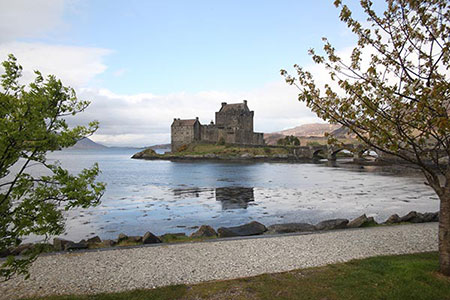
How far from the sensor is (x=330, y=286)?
677cm

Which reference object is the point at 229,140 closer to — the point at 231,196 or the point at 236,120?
the point at 236,120

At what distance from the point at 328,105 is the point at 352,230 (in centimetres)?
640

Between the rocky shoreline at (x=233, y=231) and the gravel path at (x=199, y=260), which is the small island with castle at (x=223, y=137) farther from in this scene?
the gravel path at (x=199, y=260)

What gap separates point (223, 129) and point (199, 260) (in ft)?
322

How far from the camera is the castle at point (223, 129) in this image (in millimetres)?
106000

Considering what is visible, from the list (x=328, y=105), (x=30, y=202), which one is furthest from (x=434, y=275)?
(x=30, y=202)

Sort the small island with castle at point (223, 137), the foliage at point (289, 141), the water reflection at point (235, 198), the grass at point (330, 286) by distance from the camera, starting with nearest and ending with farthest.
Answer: the grass at point (330, 286), the water reflection at point (235, 198), the small island with castle at point (223, 137), the foliage at point (289, 141)

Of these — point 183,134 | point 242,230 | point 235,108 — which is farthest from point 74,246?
point 183,134

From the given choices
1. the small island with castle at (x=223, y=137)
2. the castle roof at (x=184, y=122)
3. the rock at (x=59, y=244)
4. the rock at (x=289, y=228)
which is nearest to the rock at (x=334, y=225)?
the rock at (x=289, y=228)

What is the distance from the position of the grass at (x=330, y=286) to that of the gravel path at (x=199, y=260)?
0.51 metres

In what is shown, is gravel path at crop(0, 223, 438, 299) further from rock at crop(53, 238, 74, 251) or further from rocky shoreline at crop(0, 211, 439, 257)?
rocky shoreline at crop(0, 211, 439, 257)

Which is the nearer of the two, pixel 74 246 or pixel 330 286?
pixel 330 286

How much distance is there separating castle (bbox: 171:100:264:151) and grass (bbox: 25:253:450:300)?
320ft

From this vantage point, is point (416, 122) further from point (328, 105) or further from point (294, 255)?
point (294, 255)
